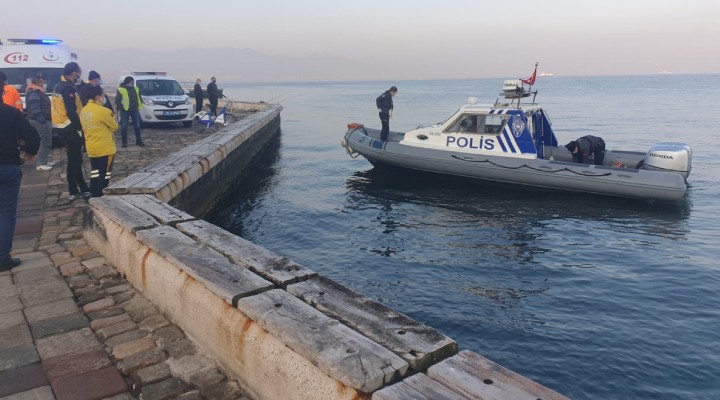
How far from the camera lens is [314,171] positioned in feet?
56.9

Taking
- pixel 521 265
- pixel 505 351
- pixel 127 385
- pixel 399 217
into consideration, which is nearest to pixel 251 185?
pixel 399 217

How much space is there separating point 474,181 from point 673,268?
19.0 ft

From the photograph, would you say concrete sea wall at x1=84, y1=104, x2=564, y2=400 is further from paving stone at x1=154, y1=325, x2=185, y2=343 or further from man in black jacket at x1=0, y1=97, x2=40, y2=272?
man in black jacket at x1=0, y1=97, x2=40, y2=272

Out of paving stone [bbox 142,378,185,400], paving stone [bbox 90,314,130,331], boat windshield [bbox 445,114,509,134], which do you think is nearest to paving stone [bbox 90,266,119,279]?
paving stone [bbox 90,314,130,331]

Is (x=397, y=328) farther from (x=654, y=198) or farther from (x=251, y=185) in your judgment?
(x=251, y=185)

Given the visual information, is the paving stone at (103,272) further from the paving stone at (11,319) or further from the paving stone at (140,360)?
the paving stone at (140,360)

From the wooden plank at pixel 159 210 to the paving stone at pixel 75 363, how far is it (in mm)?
1672

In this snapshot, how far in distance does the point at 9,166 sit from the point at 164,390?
3295mm

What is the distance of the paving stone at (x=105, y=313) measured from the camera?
3.90m

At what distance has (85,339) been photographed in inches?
139

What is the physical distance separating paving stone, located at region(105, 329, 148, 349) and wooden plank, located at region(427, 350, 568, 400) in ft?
7.99

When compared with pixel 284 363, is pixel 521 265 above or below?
below

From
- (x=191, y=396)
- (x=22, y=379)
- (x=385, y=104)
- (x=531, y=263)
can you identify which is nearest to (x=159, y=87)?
(x=385, y=104)

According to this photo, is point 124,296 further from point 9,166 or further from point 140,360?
point 9,166
